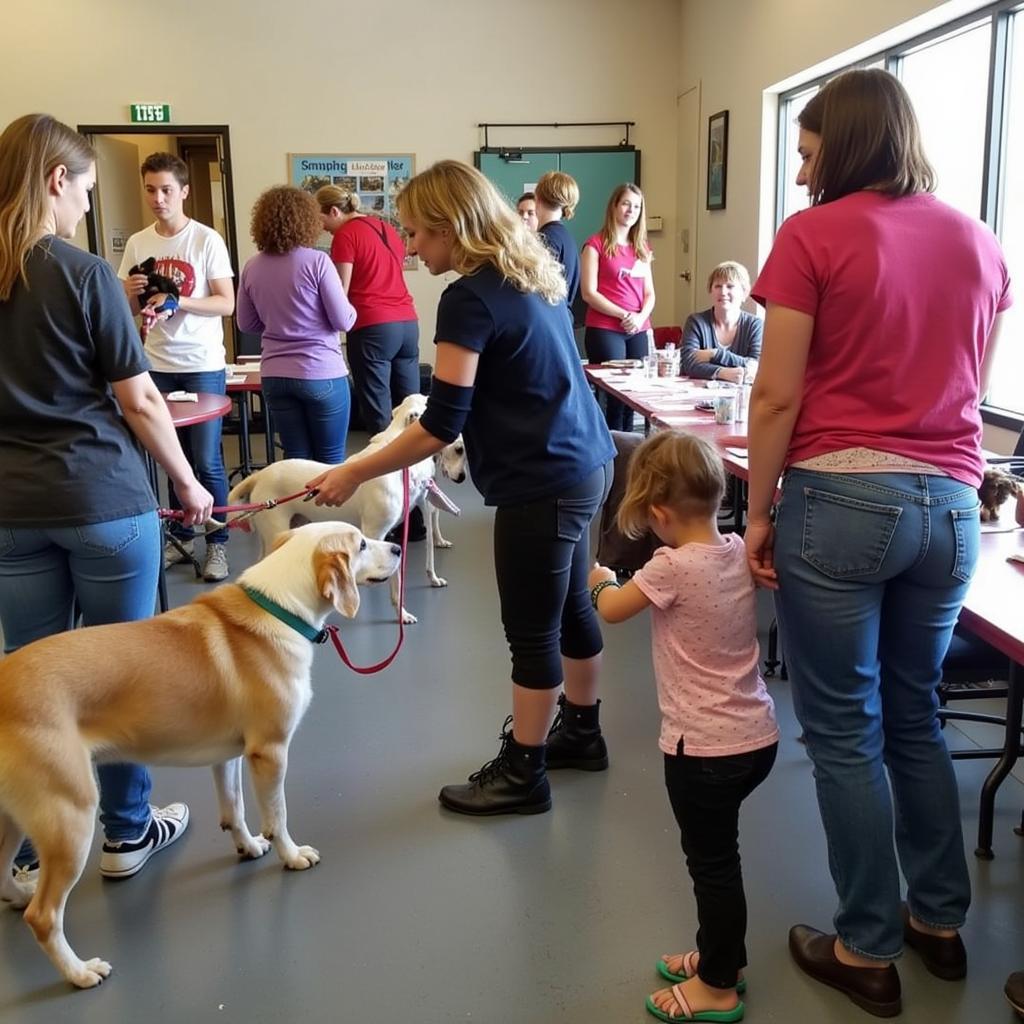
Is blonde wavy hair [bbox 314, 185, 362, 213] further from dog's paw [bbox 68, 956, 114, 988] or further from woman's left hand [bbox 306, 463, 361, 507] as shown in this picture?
dog's paw [bbox 68, 956, 114, 988]

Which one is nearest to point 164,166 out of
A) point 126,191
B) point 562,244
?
point 562,244

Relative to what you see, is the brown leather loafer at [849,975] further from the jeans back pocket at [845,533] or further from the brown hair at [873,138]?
the brown hair at [873,138]

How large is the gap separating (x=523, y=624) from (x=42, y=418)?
107cm

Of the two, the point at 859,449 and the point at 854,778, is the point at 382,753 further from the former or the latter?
the point at 859,449

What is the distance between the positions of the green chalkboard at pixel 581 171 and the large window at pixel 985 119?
3.51m

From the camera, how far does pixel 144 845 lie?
227cm

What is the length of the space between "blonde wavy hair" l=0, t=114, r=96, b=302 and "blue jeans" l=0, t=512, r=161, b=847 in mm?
460

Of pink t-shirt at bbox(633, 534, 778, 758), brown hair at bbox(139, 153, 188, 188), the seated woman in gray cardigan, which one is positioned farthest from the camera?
the seated woman in gray cardigan

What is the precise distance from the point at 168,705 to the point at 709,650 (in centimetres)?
103

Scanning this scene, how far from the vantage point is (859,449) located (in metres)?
1.58

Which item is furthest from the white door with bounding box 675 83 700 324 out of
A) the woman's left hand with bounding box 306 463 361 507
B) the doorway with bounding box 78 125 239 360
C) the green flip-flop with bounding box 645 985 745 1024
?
the green flip-flop with bounding box 645 985 745 1024

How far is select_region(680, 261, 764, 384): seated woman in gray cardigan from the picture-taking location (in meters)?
4.86

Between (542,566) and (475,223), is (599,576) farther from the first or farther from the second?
(475,223)

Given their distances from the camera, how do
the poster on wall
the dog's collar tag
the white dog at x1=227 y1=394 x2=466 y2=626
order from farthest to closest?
the poster on wall < the white dog at x1=227 y1=394 x2=466 y2=626 < the dog's collar tag
